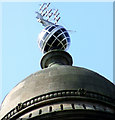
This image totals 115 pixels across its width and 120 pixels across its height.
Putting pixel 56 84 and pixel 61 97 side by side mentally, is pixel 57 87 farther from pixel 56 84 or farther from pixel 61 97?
pixel 61 97

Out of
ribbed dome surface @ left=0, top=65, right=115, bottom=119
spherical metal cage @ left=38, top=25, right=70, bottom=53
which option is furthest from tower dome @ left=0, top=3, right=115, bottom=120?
spherical metal cage @ left=38, top=25, right=70, bottom=53

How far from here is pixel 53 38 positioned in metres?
29.0

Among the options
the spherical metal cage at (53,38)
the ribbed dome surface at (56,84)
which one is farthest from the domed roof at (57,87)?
the spherical metal cage at (53,38)

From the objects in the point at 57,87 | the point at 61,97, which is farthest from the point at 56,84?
the point at 61,97

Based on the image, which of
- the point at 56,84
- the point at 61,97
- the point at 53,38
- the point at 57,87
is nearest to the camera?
the point at 61,97

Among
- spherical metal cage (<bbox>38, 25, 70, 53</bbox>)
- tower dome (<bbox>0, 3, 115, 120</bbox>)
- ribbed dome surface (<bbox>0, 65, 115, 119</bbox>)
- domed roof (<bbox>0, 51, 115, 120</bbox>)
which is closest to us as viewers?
tower dome (<bbox>0, 3, 115, 120</bbox>)

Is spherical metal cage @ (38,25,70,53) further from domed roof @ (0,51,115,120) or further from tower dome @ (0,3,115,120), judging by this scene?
tower dome @ (0,3,115,120)

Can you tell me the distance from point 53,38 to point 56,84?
26.9ft

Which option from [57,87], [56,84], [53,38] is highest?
[53,38]

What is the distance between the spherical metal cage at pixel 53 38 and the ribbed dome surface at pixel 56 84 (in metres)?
5.87

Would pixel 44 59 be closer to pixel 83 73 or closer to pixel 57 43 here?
pixel 57 43

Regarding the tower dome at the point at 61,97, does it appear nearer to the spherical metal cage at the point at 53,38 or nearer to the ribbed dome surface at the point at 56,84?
the ribbed dome surface at the point at 56,84

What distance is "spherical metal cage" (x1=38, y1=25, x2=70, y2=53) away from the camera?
29047 millimetres

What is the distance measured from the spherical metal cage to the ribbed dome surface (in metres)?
5.87
